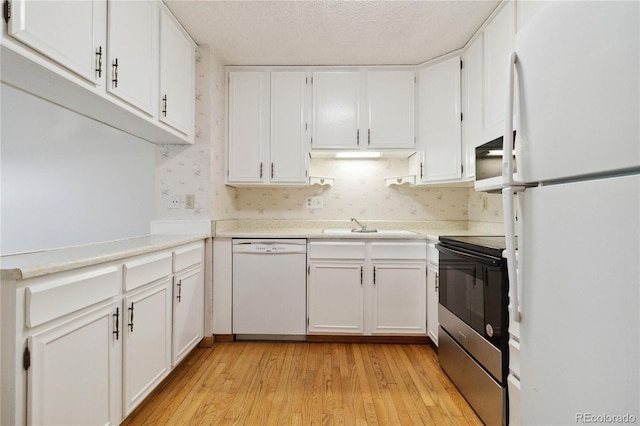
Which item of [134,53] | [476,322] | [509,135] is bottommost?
[476,322]

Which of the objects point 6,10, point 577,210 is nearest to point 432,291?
point 577,210

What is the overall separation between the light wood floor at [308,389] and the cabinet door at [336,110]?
1759 mm

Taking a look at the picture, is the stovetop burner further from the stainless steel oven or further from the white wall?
the white wall

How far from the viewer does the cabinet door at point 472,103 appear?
7.36ft

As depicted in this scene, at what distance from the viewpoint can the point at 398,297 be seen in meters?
2.48

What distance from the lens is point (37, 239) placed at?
1592 millimetres

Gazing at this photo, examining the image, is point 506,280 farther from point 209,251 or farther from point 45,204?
point 45,204

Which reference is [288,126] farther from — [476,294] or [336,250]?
[476,294]

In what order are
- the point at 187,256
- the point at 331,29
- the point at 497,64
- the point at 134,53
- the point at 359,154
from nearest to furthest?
the point at 134,53 → the point at 497,64 → the point at 187,256 → the point at 331,29 → the point at 359,154

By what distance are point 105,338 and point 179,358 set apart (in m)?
0.78

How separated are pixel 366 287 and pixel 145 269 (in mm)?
1604

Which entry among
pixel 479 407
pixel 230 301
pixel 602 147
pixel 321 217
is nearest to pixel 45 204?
pixel 230 301

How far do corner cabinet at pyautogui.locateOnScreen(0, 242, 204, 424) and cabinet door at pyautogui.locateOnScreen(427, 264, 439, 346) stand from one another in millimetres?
1830

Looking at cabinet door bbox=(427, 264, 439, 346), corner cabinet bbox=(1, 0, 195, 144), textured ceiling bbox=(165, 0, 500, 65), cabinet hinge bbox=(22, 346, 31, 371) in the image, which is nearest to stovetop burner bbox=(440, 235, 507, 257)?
cabinet door bbox=(427, 264, 439, 346)
